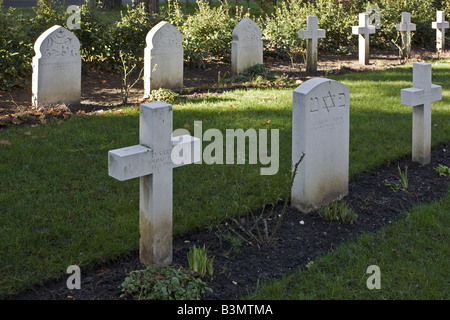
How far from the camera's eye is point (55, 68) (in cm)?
808

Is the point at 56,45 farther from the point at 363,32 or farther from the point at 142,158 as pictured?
the point at 363,32

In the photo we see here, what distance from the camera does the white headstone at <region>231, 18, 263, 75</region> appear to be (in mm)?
10532

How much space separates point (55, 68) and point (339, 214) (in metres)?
5.03

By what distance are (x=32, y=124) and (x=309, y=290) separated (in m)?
4.74

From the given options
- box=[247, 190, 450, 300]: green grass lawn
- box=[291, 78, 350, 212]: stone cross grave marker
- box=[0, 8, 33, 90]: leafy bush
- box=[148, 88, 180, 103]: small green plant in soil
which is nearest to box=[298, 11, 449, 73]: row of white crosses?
box=[148, 88, 180, 103]: small green plant in soil

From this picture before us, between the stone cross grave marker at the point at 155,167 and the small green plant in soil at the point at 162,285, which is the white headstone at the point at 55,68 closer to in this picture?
the stone cross grave marker at the point at 155,167

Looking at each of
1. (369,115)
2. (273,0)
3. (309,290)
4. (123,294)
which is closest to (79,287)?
(123,294)

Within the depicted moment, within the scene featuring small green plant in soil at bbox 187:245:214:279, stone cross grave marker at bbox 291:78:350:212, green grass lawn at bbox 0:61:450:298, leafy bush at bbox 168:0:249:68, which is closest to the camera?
small green plant in soil at bbox 187:245:214:279

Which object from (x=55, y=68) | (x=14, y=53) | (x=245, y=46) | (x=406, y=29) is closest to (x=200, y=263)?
(x=55, y=68)

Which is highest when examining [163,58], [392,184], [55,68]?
[163,58]

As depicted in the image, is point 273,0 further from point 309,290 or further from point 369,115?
point 309,290

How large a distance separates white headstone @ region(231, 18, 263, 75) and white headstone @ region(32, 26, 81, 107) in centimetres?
331

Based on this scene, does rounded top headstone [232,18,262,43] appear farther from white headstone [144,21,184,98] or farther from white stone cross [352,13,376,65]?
white stone cross [352,13,376,65]
